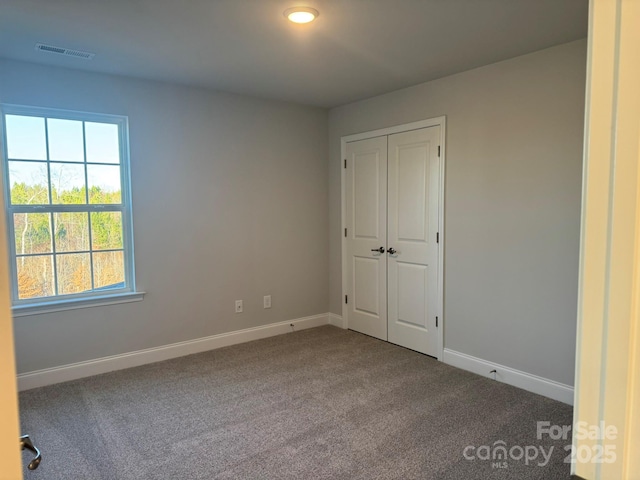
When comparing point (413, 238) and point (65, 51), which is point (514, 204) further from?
point (65, 51)

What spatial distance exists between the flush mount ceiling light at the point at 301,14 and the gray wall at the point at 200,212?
1756mm

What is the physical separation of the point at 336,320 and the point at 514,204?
2.44 meters

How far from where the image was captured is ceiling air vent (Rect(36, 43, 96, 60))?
2.79 metres

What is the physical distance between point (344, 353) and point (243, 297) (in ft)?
3.83

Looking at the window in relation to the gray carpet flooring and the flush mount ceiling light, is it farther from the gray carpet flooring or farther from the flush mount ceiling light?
the flush mount ceiling light

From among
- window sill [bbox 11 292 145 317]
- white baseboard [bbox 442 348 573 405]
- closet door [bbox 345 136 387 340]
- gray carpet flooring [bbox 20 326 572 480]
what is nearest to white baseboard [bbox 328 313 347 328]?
closet door [bbox 345 136 387 340]

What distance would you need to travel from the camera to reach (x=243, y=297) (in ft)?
13.9

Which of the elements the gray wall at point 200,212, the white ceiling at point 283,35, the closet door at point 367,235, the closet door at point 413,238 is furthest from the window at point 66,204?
the closet door at point 413,238

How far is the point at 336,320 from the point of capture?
4836mm

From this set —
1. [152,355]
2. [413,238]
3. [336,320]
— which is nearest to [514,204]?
[413,238]

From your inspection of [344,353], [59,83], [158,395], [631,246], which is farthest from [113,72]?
[631,246]

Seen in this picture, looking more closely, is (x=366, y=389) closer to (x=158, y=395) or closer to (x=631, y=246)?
(x=158, y=395)

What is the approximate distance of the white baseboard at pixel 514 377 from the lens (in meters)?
2.93

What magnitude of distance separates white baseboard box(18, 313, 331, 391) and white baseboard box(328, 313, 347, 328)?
0.15 meters
